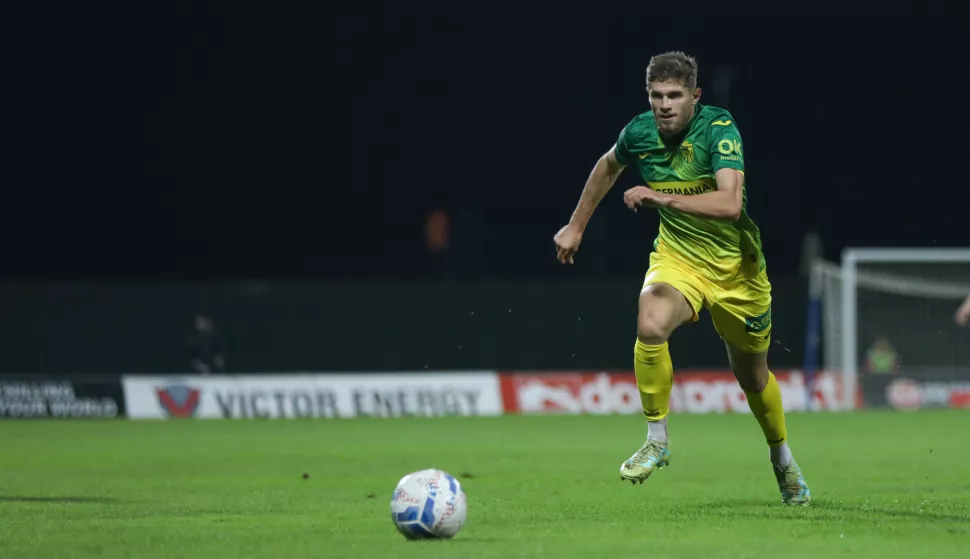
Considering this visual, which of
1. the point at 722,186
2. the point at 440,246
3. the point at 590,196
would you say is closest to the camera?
the point at 722,186

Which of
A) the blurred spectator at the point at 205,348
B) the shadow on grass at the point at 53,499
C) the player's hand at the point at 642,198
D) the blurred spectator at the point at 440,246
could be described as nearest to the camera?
the player's hand at the point at 642,198

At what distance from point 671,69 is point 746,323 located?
138cm

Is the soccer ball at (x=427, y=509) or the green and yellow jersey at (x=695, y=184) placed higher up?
the green and yellow jersey at (x=695, y=184)

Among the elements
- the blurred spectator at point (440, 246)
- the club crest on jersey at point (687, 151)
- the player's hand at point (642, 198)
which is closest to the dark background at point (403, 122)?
the blurred spectator at point (440, 246)

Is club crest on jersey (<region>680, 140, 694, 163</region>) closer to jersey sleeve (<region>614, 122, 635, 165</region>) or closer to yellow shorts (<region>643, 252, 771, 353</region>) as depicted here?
jersey sleeve (<region>614, 122, 635, 165</region>)

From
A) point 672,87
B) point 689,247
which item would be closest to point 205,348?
point 689,247

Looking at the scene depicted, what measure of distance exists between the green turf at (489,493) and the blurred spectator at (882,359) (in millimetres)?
6520

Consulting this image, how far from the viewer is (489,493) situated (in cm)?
938

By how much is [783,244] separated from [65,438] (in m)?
16.0

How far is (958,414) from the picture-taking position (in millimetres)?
21656

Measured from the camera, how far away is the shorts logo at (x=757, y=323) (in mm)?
7844

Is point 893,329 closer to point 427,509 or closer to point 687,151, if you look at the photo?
point 687,151

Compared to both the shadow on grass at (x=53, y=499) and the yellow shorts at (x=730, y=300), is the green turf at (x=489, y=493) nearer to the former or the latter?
the shadow on grass at (x=53, y=499)

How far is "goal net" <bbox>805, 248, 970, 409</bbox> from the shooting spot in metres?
23.6
